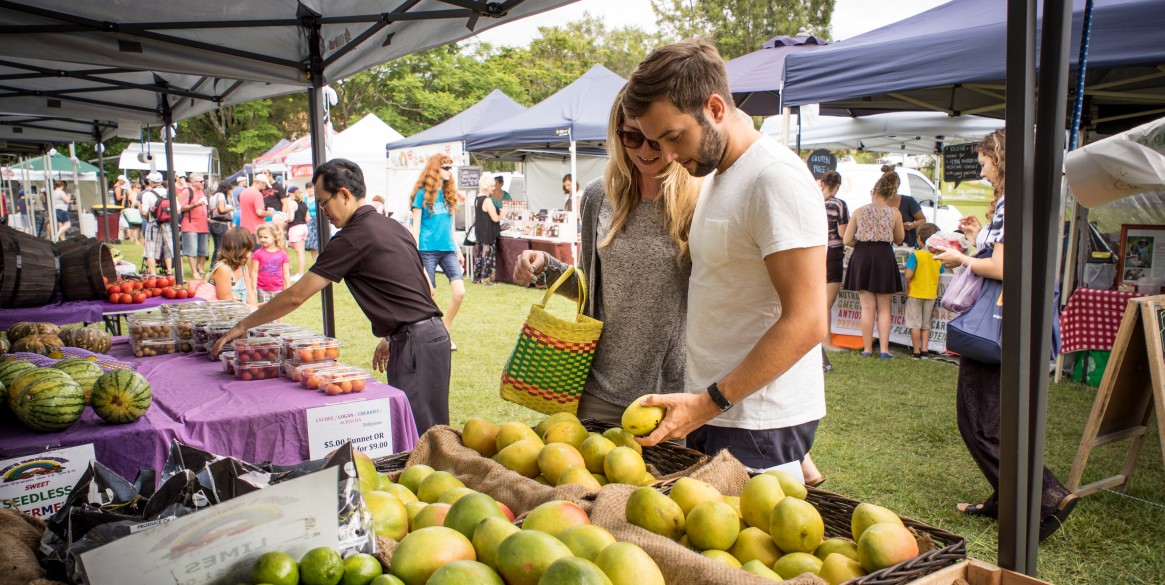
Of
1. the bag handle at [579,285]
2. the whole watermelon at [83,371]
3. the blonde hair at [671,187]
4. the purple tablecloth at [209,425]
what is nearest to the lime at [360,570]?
the bag handle at [579,285]

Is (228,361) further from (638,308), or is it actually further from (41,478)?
(638,308)

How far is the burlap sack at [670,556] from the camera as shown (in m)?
1.23

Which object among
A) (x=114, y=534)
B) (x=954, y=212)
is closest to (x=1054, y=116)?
(x=114, y=534)

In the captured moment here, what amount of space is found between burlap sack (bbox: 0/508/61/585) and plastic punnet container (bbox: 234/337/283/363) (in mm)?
1925

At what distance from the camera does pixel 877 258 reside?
778cm

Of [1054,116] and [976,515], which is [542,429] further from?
[976,515]

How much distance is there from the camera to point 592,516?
1.48 m

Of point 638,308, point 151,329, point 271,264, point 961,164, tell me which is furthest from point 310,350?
point 961,164

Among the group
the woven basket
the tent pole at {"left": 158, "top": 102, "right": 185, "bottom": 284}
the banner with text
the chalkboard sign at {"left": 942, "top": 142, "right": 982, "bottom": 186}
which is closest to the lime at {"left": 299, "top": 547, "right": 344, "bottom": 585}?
the woven basket

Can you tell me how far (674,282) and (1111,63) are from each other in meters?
3.67

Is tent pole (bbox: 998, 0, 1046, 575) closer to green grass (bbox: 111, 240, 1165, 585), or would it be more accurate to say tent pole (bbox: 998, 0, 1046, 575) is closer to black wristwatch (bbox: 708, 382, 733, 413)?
black wristwatch (bbox: 708, 382, 733, 413)

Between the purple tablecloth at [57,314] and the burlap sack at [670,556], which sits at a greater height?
the purple tablecloth at [57,314]

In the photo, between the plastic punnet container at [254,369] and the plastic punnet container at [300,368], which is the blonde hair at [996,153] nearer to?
the plastic punnet container at [300,368]

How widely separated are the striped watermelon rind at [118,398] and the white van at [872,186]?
15286 mm
